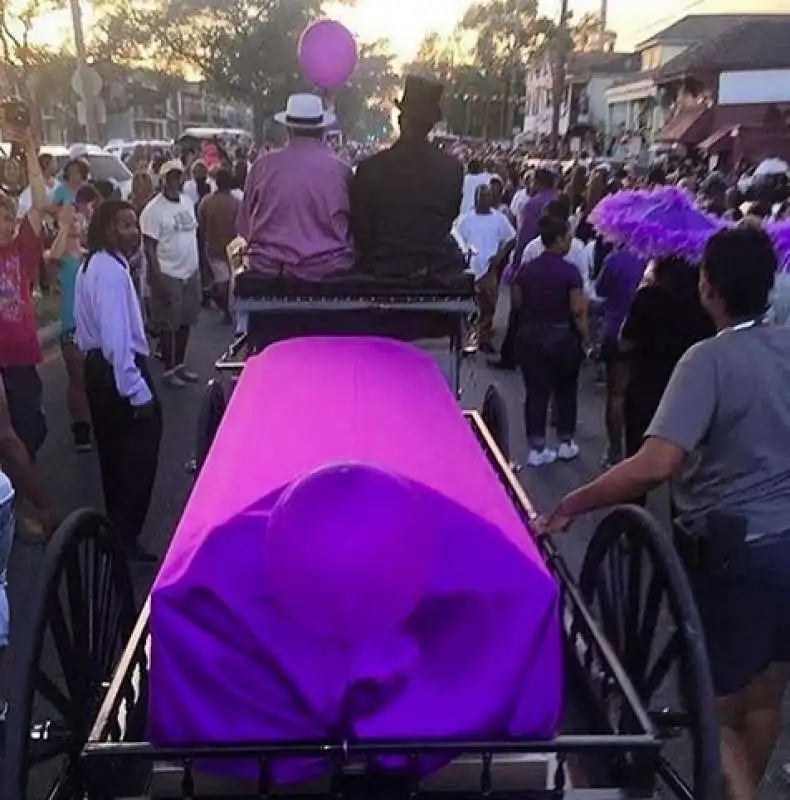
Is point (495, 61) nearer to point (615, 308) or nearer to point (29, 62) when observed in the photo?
point (29, 62)

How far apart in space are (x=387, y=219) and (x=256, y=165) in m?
0.78

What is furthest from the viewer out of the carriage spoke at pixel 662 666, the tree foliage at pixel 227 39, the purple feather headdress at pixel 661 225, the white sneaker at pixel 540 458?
the tree foliage at pixel 227 39

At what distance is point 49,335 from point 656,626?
31.0 ft

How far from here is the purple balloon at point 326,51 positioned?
714 cm

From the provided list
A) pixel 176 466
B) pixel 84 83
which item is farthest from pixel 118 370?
pixel 84 83

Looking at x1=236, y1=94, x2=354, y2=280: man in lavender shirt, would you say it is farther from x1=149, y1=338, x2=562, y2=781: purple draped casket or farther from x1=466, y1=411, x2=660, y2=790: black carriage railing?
x1=149, y1=338, x2=562, y2=781: purple draped casket

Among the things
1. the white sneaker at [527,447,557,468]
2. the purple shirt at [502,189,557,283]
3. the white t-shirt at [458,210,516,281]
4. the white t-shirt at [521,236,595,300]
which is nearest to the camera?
the white sneaker at [527,447,557,468]

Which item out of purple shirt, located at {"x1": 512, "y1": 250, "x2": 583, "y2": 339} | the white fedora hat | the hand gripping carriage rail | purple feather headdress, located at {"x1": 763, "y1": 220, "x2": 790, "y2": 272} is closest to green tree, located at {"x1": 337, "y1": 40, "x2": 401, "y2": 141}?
purple shirt, located at {"x1": 512, "y1": 250, "x2": 583, "y2": 339}

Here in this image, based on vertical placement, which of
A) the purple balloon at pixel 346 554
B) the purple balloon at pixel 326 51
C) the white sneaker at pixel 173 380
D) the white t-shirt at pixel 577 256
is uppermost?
the purple balloon at pixel 326 51

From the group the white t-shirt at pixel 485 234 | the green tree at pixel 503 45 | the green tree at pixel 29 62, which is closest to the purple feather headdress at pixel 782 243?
the white t-shirt at pixel 485 234

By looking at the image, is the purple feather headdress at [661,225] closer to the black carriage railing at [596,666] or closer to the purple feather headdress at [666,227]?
the purple feather headdress at [666,227]

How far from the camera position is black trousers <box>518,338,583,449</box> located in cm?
754

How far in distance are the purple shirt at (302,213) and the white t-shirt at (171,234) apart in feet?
13.9

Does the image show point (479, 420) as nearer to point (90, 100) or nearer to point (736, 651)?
point (736, 651)
